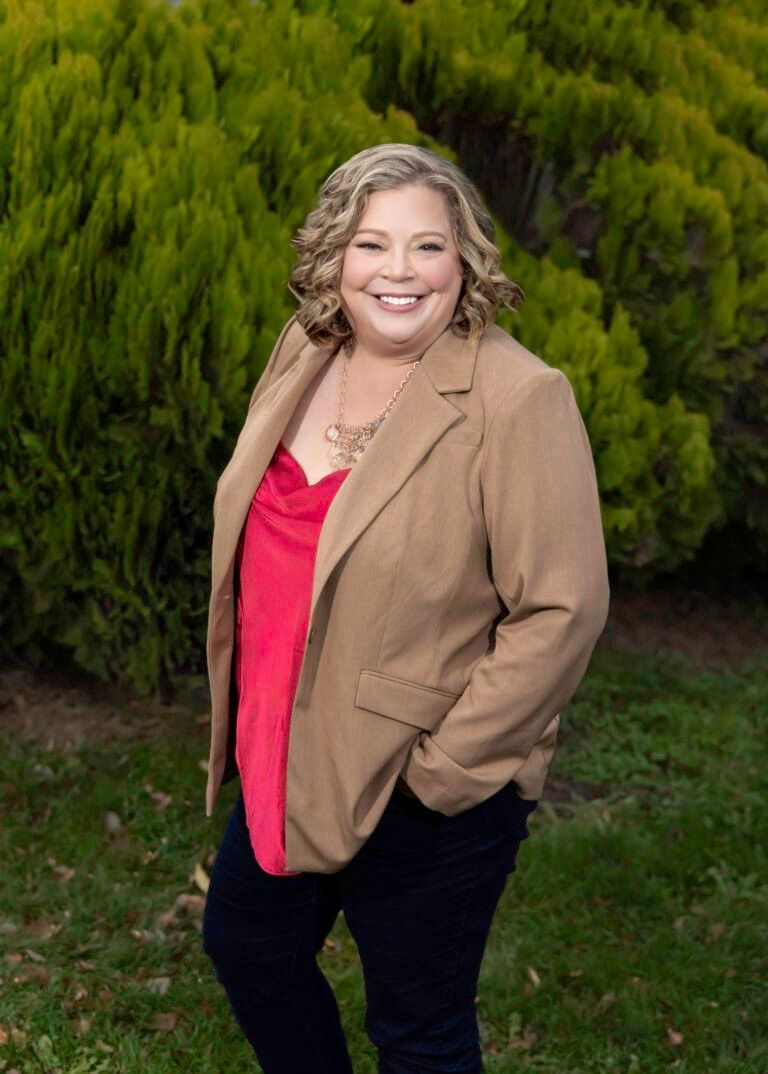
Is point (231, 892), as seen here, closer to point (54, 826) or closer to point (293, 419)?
point (293, 419)

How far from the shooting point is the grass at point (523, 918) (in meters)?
3.90

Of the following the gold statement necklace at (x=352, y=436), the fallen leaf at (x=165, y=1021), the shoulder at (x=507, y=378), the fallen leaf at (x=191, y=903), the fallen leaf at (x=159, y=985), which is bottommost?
the fallen leaf at (x=191, y=903)

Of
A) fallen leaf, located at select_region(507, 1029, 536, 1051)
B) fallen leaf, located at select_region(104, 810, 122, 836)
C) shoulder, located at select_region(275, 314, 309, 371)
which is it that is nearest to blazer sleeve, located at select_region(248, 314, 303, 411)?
shoulder, located at select_region(275, 314, 309, 371)

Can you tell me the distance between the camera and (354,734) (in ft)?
8.53

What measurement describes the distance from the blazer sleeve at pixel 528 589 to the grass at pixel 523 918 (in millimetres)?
1576

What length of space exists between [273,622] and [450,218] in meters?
0.83

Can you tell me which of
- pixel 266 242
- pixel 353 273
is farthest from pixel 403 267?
pixel 266 242

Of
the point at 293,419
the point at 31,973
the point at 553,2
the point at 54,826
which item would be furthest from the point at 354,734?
the point at 553,2

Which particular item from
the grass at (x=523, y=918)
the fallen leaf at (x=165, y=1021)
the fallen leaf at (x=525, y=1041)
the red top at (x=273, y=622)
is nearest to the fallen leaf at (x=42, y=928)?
the grass at (x=523, y=918)

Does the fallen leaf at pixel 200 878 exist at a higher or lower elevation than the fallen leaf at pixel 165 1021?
lower

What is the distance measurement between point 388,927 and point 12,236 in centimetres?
287

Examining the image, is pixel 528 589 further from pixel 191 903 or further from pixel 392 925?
pixel 191 903

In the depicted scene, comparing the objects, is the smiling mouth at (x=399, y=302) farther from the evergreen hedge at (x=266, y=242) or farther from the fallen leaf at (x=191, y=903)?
the fallen leaf at (x=191, y=903)

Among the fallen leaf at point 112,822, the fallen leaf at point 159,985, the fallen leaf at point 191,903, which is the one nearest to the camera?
the fallen leaf at point 159,985
